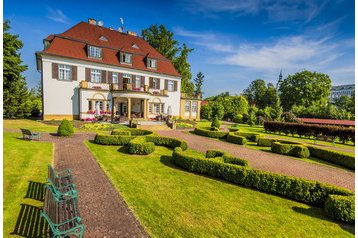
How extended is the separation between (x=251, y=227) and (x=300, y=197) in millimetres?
3139

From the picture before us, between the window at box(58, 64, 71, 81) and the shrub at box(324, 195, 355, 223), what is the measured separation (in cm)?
2814

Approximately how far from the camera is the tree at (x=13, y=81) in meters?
27.0

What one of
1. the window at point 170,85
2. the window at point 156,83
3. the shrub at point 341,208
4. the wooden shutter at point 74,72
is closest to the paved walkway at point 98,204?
the shrub at point 341,208

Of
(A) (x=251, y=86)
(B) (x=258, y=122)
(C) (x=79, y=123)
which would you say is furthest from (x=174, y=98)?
(A) (x=251, y=86)

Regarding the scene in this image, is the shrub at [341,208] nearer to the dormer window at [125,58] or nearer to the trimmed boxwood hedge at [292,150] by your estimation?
the trimmed boxwood hedge at [292,150]

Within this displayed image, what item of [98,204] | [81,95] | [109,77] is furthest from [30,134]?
[109,77]

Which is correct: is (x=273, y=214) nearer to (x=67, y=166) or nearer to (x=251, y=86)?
(x=67, y=166)

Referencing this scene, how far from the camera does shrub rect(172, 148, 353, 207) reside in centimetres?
753

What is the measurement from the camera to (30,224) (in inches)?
208

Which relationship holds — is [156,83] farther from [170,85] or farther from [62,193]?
[62,193]

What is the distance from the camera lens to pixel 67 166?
10039mm

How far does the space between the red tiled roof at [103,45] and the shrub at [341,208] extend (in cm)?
2854

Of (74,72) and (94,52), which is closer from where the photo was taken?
(74,72)

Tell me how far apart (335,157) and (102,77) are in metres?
26.8
